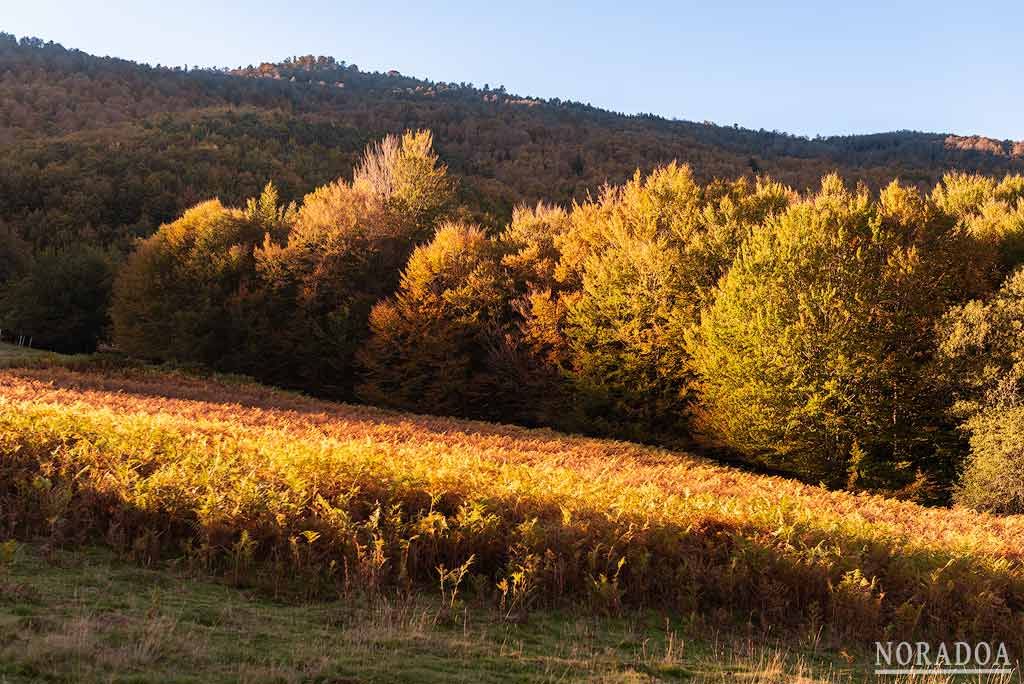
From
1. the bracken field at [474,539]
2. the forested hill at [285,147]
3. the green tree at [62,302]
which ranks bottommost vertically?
the green tree at [62,302]

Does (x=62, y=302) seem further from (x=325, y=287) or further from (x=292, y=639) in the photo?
(x=292, y=639)

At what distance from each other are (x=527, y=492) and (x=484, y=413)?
29.4 meters

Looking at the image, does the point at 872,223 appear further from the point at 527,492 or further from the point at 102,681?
the point at 102,681

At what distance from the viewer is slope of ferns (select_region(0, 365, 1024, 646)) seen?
754cm

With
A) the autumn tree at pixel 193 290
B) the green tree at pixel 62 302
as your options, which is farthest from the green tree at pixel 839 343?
the green tree at pixel 62 302

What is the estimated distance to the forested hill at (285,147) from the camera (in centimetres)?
8500

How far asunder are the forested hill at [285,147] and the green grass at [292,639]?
49.9 metres

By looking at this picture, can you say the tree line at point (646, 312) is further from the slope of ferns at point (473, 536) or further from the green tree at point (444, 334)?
the slope of ferns at point (473, 536)

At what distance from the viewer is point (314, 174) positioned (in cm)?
10106

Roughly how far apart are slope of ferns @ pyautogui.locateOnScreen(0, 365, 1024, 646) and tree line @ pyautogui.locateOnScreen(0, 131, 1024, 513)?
17187 millimetres

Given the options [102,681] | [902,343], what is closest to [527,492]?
[102,681]

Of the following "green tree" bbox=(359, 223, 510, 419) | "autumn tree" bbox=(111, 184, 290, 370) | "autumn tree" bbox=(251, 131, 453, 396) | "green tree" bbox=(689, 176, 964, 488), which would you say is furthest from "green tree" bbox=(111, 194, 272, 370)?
"green tree" bbox=(689, 176, 964, 488)

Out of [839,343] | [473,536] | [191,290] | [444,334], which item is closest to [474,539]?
[473,536]

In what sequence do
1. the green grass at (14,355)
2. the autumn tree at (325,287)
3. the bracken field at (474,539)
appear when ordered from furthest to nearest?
1. the autumn tree at (325,287)
2. the green grass at (14,355)
3. the bracken field at (474,539)
